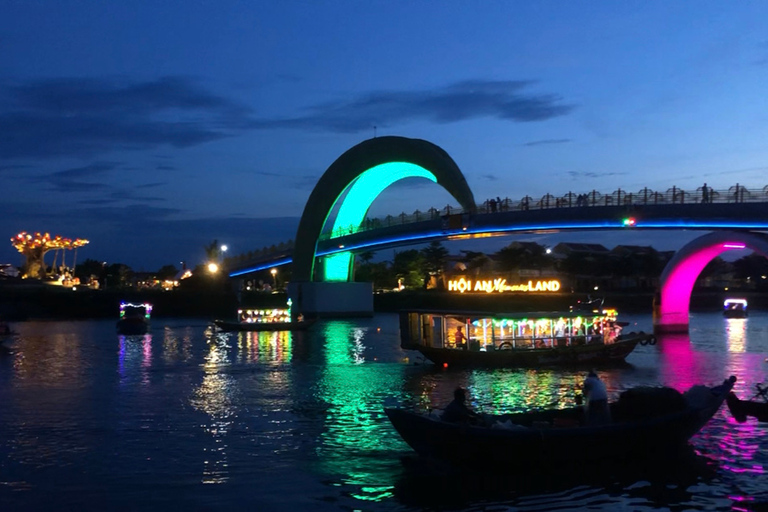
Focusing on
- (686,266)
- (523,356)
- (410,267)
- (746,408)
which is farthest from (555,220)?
(410,267)

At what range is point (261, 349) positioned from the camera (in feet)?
141

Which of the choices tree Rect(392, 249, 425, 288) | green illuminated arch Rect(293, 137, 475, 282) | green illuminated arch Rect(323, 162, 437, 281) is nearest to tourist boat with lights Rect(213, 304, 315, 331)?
green illuminated arch Rect(293, 137, 475, 282)

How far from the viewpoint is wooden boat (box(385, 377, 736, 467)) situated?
47.2ft

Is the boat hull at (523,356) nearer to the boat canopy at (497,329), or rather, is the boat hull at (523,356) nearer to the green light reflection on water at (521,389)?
the boat canopy at (497,329)

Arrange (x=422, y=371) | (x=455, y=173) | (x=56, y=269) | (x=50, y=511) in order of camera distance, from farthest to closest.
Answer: (x=56, y=269), (x=455, y=173), (x=422, y=371), (x=50, y=511)

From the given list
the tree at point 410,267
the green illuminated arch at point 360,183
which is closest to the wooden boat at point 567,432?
the green illuminated arch at point 360,183

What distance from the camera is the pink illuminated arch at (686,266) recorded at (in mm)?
39584

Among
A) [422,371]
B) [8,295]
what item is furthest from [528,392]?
[8,295]

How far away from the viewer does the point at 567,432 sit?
14.5 metres

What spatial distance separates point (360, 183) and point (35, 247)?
2390 inches

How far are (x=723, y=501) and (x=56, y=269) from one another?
126 meters

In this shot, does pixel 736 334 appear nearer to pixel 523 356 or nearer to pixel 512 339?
pixel 512 339

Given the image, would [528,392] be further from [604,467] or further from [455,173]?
[455,173]

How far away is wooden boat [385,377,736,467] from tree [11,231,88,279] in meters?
109
